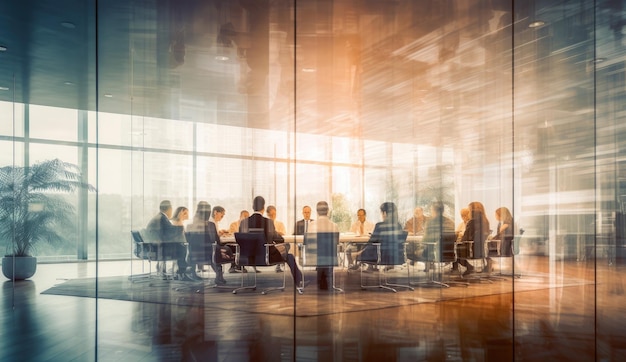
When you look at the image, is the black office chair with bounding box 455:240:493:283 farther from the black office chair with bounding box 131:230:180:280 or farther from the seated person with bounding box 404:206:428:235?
the black office chair with bounding box 131:230:180:280

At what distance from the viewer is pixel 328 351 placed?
326 centimetres

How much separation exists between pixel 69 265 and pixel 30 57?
9.99ft

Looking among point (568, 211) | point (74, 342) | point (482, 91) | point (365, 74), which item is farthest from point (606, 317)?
point (74, 342)

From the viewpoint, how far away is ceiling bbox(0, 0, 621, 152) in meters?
3.93

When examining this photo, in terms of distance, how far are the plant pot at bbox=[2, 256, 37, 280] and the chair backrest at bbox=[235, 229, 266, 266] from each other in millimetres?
4013

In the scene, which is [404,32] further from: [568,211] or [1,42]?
[1,42]

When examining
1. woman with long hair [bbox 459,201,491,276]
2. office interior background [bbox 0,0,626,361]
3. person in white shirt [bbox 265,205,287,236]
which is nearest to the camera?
office interior background [bbox 0,0,626,361]

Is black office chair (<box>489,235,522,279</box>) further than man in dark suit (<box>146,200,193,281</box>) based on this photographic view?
Yes

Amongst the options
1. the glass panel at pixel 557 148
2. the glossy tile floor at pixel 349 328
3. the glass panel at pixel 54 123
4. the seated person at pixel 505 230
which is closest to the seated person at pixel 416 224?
the glossy tile floor at pixel 349 328

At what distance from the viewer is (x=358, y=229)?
4.62 meters

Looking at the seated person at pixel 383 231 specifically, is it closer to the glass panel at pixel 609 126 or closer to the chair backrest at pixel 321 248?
the chair backrest at pixel 321 248

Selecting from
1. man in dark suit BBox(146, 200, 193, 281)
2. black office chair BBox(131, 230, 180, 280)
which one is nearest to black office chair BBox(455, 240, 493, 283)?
man in dark suit BBox(146, 200, 193, 281)

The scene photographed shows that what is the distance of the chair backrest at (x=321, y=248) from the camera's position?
456 centimetres

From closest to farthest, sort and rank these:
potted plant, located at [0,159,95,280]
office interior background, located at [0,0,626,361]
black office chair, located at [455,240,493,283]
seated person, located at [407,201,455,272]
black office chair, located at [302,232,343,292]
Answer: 1. office interior background, located at [0,0,626,361]
2. black office chair, located at [302,232,343,292]
3. black office chair, located at [455,240,493,283]
4. seated person, located at [407,201,455,272]
5. potted plant, located at [0,159,95,280]
